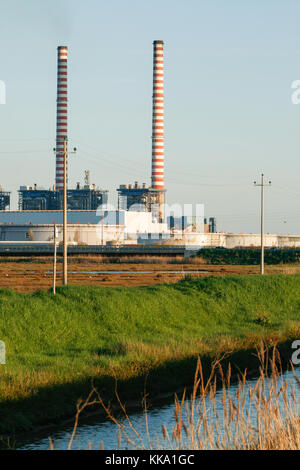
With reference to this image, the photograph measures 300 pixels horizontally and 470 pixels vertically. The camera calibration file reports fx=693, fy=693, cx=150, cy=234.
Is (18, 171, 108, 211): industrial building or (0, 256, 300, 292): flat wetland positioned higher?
(18, 171, 108, 211): industrial building

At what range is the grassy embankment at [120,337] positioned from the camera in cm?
1748

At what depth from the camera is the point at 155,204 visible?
124 m

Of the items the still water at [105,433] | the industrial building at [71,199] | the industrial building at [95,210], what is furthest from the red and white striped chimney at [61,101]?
the still water at [105,433]

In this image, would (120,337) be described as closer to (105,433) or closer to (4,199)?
(105,433)

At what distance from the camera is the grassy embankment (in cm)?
1748

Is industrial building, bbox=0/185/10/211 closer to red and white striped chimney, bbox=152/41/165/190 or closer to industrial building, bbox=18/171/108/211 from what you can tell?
industrial building, bbox=18/171/108/211

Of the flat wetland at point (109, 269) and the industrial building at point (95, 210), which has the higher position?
the industrial building at point (95, 210)

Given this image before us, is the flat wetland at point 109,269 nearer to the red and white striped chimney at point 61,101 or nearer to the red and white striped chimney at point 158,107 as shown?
the red and white striped chimney at point 158,107

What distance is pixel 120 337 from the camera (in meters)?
24.8

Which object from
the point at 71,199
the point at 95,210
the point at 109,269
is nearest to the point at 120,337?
the point at 109,269

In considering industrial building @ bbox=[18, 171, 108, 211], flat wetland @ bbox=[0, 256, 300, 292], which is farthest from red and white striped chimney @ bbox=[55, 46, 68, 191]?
flat wetland @ bbox=[0, 256, 300, 292]

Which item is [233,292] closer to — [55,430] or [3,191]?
[55,430]

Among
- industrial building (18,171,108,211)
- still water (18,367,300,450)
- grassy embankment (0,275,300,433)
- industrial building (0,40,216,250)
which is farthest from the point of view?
industrial building (18,171,108,211)
